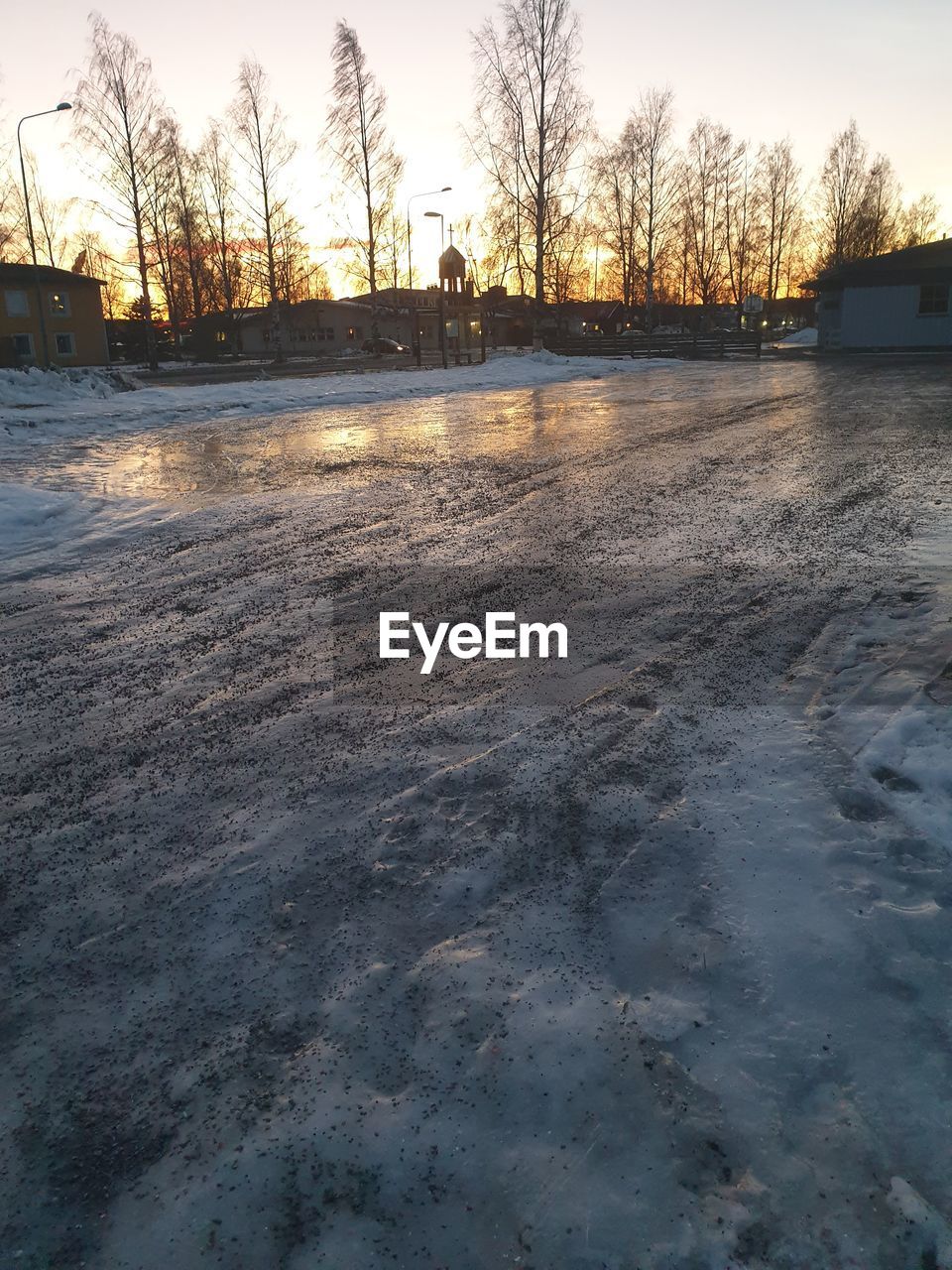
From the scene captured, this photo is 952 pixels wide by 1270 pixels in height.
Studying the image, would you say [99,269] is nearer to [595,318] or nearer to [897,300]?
[595,318]

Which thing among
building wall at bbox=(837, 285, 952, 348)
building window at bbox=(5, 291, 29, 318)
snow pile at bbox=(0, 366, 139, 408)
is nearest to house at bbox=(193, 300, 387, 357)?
building window at bbox=(5, 291, 29, 318)

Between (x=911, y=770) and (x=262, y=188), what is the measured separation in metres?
50.1

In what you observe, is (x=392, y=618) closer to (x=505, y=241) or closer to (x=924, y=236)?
(x=505, y=241)

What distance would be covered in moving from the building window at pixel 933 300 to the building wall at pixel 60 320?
40.9m

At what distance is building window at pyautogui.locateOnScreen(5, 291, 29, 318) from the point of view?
43.8m

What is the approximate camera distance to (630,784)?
329 centimetres

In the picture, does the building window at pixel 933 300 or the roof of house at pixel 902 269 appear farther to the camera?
the building window at pixel 933 300

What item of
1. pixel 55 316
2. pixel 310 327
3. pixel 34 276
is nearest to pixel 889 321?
pixel 34 276

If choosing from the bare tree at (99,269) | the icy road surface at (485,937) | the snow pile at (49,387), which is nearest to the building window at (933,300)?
the snow pile at (49,387)

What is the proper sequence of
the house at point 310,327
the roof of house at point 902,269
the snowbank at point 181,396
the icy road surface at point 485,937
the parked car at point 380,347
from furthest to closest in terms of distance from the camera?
the house at point 310,327 → the parked car at point 380,347 → the roof of house at point 902,269 → the snowbank at point 181,396 → the icy road surface at point 485,937

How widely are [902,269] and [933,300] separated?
175cm

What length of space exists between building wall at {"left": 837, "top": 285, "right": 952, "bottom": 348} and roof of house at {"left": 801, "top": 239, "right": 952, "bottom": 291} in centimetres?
37

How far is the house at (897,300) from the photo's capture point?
33250 mm

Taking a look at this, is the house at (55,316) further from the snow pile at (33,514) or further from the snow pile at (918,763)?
the snow pile at (918,763)
